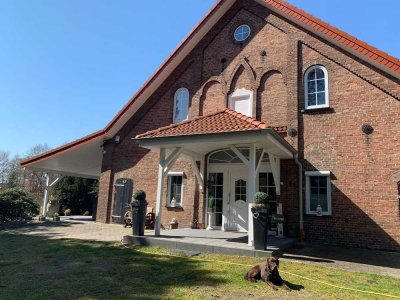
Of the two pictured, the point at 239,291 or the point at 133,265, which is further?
the point at 133,265

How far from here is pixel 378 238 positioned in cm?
1010

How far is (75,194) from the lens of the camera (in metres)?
27.0

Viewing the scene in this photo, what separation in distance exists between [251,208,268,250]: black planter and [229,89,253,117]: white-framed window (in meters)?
5.87

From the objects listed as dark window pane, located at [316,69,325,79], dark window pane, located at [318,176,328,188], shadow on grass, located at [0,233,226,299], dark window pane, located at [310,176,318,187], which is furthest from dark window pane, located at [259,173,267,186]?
shadow on grass, located at [0,233,226,299]

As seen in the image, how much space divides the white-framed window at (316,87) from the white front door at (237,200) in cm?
351

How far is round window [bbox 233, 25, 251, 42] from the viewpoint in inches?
549

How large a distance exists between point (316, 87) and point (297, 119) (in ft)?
4.57

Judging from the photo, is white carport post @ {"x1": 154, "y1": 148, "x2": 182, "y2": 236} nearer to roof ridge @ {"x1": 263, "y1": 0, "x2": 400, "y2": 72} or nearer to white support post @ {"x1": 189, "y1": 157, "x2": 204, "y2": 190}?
white support post @ {"x1": 189, "y1": 157, "x2": 204, "y2": 190}

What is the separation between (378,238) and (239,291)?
6.84m

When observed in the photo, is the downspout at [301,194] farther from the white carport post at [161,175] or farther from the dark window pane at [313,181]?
the white carport post at [161,175]

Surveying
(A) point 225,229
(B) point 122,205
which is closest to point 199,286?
(A) point 225,229

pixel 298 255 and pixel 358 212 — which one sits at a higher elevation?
pixel 358 212

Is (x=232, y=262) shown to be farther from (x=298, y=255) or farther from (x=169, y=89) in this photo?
(x=169, y=89)

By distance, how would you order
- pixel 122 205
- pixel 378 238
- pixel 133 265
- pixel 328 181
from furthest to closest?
1. pixel 122 205
2. pixel 328 181
3. pixel 378 238
4. pixel 133 265
